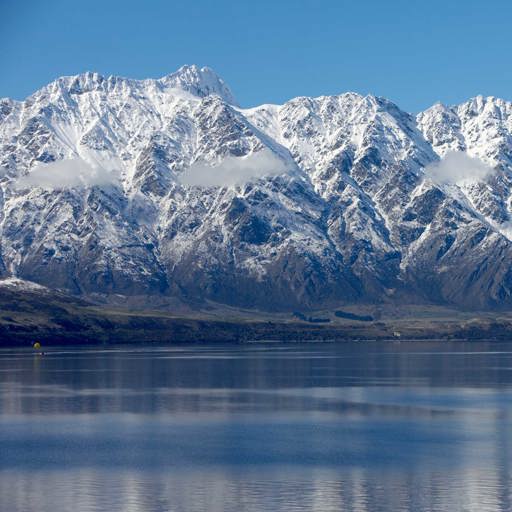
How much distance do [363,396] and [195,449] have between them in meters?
69.9

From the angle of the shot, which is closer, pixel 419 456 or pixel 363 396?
pixel 419 456

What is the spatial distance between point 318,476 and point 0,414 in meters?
67.8

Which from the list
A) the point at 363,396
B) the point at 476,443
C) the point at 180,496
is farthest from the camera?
the point at 363,396

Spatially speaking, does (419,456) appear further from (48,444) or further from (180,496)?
(48,444)

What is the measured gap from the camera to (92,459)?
12331 centimetres

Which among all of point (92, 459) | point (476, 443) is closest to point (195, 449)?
point (92, 459)

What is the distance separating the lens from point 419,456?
125 metres

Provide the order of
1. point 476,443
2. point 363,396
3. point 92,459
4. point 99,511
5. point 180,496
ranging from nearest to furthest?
point 99,511, point 180,496, point 92,459, point 476,443, point 363,396

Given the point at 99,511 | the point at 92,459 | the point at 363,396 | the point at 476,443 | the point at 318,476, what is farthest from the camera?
the point at 363,396

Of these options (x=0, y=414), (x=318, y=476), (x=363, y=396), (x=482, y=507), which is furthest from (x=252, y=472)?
(x=363, y=396)

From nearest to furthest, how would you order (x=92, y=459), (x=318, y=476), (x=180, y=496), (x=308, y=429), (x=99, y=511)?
1. (x=99, y=511)
2. (x=180, y=496)
3. (x=318, y=476)
4. (x=92, y=459)
5. (x=308, y=429)

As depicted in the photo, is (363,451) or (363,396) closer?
(363,451)

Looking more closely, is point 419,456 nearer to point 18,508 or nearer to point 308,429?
point 308,429

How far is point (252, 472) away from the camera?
4515 inches
